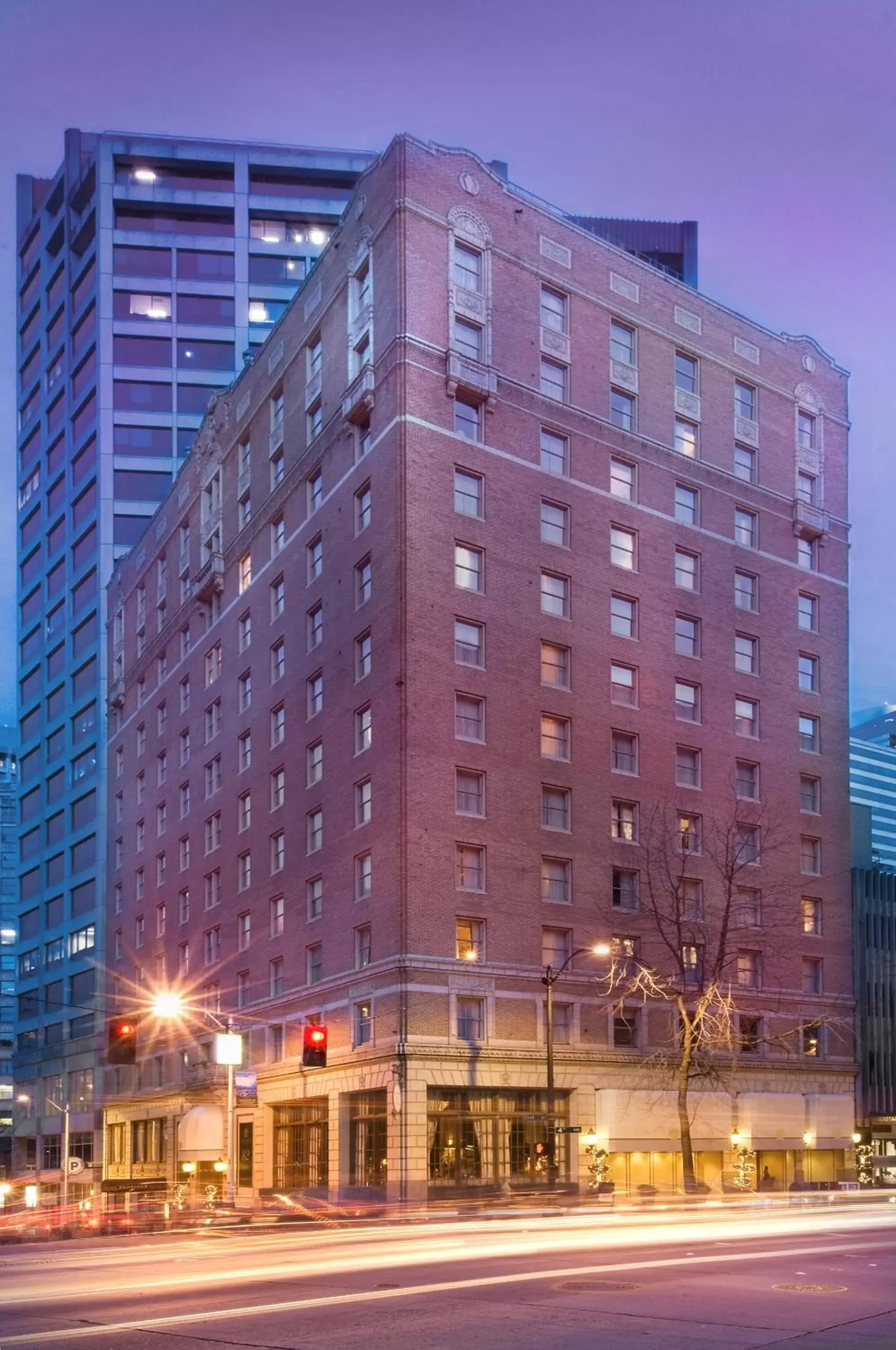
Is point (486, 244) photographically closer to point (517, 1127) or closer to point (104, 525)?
point (517, 1127)

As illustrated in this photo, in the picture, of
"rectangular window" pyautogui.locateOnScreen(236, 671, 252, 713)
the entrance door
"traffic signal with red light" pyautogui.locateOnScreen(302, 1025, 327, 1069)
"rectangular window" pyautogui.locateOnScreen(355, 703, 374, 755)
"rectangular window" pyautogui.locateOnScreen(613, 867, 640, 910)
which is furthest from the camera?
"rectangular window" pyautogui.locateOnScreen(236, 671, 252, 713)

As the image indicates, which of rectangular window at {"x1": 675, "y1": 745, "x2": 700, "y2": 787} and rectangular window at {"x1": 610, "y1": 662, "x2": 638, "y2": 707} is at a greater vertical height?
rectangular window at {"x1": 610, "y1": 662, "x2": 638, "y2": 707}

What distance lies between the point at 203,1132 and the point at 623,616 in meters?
30.2

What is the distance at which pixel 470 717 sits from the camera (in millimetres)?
59750

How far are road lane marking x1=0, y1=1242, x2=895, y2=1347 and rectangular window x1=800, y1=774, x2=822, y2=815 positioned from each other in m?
44.7

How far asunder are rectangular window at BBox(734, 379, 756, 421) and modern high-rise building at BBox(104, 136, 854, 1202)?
0.25m

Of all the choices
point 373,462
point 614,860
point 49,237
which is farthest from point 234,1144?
point 49,237

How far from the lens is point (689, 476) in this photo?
71.1m

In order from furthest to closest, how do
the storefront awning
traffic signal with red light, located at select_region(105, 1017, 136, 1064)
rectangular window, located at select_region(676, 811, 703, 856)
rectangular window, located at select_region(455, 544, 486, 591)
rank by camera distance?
the storefront awning
rectangular window, located at select_region(676, 811, 703, 856)
rectangular window, located at select_region(455, 544, 486, 591)
traffic signal with red light, located at select_region(105, 1017, 136, 1064)

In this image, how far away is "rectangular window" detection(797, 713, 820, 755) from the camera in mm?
73938

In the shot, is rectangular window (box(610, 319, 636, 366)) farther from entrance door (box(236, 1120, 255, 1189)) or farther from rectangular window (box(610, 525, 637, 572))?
entrance door (box(236, 1120, 255, 1189))

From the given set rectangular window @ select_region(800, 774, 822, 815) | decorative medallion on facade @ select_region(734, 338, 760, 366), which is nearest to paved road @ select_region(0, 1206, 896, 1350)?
rectangular window @ select_region(800, 774, 822, 815)

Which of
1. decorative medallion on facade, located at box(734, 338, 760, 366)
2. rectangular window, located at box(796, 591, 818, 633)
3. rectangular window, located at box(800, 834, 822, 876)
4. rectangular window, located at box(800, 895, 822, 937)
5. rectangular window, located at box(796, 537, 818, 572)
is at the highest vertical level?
decorative medallion on facade, located at box(734, 338, 760, 366)

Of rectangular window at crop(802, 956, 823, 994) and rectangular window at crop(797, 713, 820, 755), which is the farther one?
rectangular window at crop(797, 713, 820, 755)
